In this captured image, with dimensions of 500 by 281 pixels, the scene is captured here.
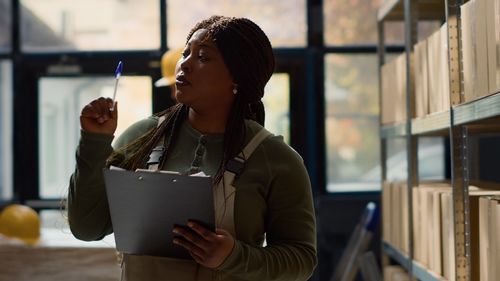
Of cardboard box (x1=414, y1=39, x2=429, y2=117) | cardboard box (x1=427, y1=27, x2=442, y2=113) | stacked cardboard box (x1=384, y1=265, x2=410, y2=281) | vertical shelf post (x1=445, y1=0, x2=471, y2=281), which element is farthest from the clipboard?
stacked cardboard box (x1=384, y1=265, x2=410, y2=281)

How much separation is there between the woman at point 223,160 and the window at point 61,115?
390 centimetres

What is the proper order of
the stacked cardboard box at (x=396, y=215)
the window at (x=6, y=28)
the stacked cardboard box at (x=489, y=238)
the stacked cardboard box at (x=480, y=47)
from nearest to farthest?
the stacked cardboard box at (x=480, y=47) < the stacked cardboard box at (x=489, y=238) < the stacked cardboard box at (x=396, y=215) < the window at (x=6, y=28)

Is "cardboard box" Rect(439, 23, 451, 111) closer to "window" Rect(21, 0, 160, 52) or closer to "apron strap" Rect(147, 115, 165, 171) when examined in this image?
"apron strap" Rect(147, 115, 165, 171)

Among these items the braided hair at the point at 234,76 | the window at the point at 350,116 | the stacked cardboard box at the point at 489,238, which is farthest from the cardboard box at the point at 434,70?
the window at the point at 350,116

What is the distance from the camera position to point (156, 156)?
1536 millimetres

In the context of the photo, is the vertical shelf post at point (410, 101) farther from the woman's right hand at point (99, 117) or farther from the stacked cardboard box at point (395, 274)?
the woman's right hand at point (99, 117)

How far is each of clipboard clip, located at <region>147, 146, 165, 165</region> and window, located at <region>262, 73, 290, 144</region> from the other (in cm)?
390

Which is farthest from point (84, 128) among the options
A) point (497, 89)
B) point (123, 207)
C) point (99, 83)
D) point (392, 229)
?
point (99, 83)

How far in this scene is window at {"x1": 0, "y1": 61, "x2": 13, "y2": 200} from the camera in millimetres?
5430

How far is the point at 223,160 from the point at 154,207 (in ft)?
0.55

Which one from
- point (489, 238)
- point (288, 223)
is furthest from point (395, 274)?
point (288, 223)

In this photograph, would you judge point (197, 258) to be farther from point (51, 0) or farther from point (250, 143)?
point (51, 0)

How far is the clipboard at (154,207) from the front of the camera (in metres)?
1.39

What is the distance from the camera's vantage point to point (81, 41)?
5449 mm
